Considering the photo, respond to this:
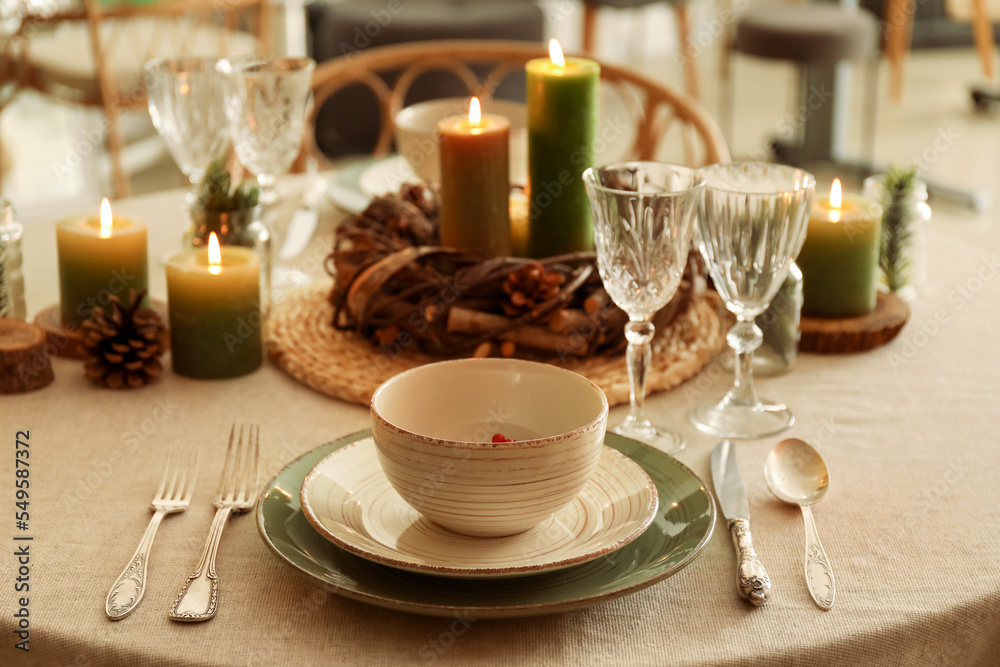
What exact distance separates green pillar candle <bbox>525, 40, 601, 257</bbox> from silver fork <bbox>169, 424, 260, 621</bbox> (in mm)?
352

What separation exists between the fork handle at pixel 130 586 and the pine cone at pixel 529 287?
387 millimetres

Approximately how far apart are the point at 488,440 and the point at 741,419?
0.85 feet

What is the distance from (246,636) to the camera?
61 cm

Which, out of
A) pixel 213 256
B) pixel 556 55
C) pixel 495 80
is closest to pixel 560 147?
pixel 556 55

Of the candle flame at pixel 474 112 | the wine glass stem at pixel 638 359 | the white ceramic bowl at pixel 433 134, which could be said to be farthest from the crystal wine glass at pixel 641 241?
the white ceramic bowl at pixel 433 134

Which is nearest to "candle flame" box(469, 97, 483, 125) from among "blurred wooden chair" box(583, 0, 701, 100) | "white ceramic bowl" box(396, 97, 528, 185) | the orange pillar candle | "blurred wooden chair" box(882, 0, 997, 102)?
the orange pillar candle

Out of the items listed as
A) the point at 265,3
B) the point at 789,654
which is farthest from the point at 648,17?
the point at 789,654

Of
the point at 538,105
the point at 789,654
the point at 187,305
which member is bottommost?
the point at 789,654

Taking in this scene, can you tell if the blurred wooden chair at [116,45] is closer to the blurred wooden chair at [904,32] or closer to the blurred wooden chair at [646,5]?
the blurred wooden chair at [646,5]

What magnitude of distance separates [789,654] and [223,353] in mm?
586

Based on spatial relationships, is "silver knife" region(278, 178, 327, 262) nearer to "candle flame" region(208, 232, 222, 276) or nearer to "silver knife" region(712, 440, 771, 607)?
"candle flame" region(208, 232, 222, 276)

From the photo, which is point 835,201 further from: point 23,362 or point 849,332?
point 23,362

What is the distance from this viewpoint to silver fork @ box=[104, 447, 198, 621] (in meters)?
0.63

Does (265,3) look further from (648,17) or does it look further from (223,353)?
(648,17)
